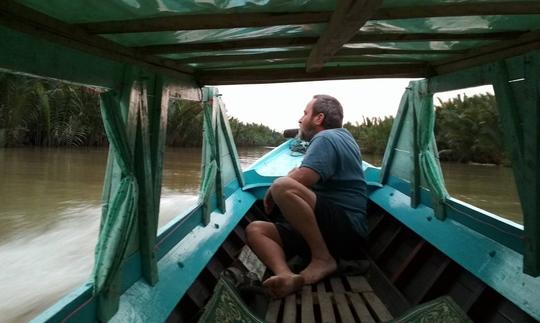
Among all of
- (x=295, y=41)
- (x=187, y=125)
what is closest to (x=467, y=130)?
(x=187, y=125)

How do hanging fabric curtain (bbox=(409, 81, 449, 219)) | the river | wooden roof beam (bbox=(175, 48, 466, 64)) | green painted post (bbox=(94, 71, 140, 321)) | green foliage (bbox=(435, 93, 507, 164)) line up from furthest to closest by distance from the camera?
green foliage (bbox=(435, 93, 507, 164)) → the river → hanging fabric curtain (bbox=(409, 81, 449, 219)) → wooden roof beam (bbox=(175, 48, 466, 64)) → green painted post (bbox=(94, 71, 140, 321))

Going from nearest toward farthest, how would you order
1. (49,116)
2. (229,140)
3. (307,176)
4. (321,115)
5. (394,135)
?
(307,176) → (321,115) → (394,135) → (229,140) → (49,116)

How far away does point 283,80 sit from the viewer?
3.07 metres

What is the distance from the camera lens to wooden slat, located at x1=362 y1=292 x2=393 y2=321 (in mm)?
2242

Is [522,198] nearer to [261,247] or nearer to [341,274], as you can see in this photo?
[341,274]

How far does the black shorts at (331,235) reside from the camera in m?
2.62

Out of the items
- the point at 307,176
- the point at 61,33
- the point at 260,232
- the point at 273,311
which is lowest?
the point at 273,311

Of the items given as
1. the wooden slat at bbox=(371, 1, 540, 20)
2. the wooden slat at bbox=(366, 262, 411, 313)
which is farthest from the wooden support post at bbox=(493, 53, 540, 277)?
the wooden slat at bbox=(366, 262, 411, 313)

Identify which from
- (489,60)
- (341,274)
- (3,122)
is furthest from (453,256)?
(3,122)

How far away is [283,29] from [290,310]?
57.6 inches

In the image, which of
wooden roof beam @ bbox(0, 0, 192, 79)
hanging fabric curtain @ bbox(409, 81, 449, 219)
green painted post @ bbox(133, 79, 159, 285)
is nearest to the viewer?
wooden roof beam @ bbox(0, 0, 192, 79)

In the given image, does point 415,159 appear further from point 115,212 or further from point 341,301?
point 115,212

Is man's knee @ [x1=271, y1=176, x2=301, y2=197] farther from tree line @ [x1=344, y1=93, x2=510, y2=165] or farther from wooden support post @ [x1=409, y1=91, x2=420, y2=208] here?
tree line @ [x1=344, y1=93, x2=510, y2=165]

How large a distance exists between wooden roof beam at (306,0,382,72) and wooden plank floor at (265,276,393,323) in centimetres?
137
